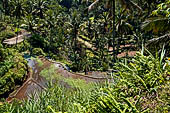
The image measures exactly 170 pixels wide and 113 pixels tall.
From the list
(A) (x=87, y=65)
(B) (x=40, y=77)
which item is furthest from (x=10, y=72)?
(A) (x=87, y=65)

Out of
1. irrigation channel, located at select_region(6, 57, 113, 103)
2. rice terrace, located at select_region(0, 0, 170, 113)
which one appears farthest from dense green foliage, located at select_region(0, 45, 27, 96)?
irrigation channel, located at select_region(6, 57, 113, 103)

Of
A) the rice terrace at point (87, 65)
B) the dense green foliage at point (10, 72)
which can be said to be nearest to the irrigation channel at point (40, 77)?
the rice terrace at point (87, 65)

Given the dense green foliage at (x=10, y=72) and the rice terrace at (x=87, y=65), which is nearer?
the rice terrace at (x=87, y=65)

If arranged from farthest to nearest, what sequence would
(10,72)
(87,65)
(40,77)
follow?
(87,65) < (40,77) < (10,72)

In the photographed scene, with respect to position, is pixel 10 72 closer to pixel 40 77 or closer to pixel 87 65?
pixel 40 77

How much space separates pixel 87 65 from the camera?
27.2 m

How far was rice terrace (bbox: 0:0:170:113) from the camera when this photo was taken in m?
2.64

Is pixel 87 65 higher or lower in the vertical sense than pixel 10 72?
lower

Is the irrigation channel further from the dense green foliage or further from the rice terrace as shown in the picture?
the dense green foliage

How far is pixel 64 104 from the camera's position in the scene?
396cm

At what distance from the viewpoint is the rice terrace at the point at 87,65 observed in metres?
2.64

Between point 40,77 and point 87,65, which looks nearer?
point 40,77

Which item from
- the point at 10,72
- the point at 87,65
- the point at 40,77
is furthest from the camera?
the point at 87,65

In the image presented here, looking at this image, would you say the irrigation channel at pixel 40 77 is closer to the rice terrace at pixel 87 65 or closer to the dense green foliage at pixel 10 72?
the rice terrace at pixel 87 65
